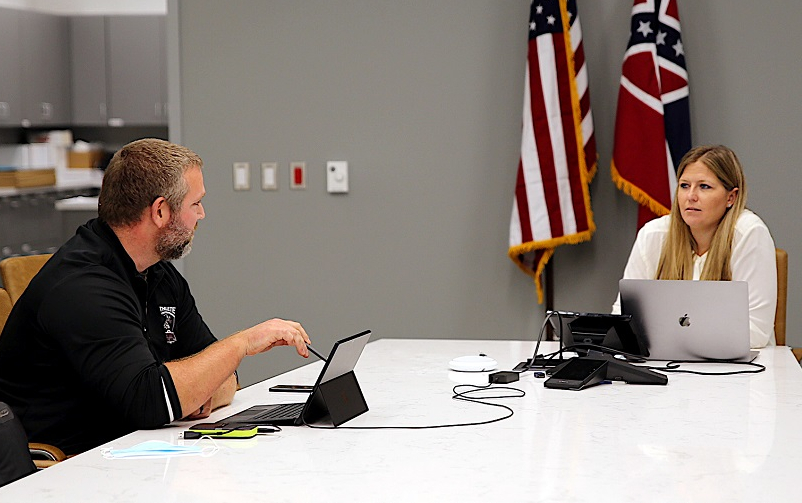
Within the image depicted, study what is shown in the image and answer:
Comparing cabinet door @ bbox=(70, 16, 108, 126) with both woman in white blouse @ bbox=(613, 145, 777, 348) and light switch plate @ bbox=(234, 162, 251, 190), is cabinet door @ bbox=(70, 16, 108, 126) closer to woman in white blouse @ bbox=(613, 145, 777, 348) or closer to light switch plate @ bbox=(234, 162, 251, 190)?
light switch plate @ bbox=(234, 162, 251, 190)

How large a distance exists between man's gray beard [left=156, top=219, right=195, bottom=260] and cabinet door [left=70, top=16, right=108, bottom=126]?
6.59m

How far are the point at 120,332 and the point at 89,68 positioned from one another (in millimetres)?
6895

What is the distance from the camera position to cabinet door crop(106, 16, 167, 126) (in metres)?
8.05

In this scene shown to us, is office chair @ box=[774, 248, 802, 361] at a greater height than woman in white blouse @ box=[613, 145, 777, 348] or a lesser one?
lesser

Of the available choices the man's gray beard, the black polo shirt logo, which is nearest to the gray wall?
the black polo shirt logo

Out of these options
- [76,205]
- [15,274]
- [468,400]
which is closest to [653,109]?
[468,400]

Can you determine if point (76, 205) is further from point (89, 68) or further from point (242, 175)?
point (242, 175)

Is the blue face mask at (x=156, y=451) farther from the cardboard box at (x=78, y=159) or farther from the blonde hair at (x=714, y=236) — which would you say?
the cardboard box at (x=78, y=159)

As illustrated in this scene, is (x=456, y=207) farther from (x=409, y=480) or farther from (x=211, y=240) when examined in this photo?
(x=409, y=480)

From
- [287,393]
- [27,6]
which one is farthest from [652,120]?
[27,6]

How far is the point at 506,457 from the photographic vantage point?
1.57 m

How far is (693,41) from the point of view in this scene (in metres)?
3.76

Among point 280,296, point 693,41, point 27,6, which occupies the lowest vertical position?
point 280,296

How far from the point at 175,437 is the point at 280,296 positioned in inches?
96.6
